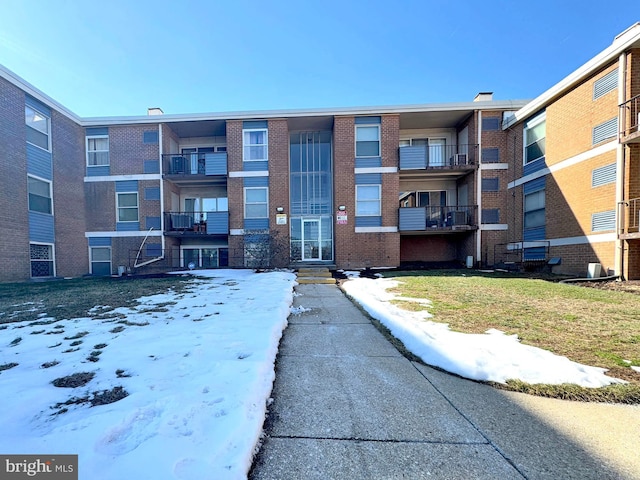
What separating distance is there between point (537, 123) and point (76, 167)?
21.2m

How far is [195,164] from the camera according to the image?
15.1 m

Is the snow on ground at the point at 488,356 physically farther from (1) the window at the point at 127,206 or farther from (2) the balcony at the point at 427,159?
(1) the window at the point at 127,206

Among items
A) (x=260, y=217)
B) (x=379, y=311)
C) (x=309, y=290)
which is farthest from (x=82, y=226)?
(x=379, y=311)

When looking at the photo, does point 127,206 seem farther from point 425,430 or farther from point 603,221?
point 603,221

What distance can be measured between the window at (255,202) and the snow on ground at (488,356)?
35.7 ft

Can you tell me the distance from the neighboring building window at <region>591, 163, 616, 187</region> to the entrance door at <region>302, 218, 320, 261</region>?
1072cm

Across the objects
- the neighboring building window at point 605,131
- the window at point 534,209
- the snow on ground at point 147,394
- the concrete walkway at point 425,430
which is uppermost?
the neighboring building window at point 605,131

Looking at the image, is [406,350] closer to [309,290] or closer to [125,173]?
[309,290]

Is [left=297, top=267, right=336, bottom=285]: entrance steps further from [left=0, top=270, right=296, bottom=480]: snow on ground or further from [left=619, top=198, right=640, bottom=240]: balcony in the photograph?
[left=619, top=198, right=640, bottom=240]: balcony

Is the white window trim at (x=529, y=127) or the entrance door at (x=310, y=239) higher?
the white window trim at (x=529, y=127)

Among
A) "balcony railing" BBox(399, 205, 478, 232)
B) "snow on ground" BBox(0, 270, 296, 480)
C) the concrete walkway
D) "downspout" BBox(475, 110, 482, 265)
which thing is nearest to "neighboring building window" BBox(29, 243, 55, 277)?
"snow on ground" BBox(0, 270, 296, 480)

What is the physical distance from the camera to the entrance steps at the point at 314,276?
990 centimetres

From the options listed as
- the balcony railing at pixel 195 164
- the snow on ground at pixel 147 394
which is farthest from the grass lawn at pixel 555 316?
the balcony railing at pixel 195 164

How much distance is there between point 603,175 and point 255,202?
1339cm
